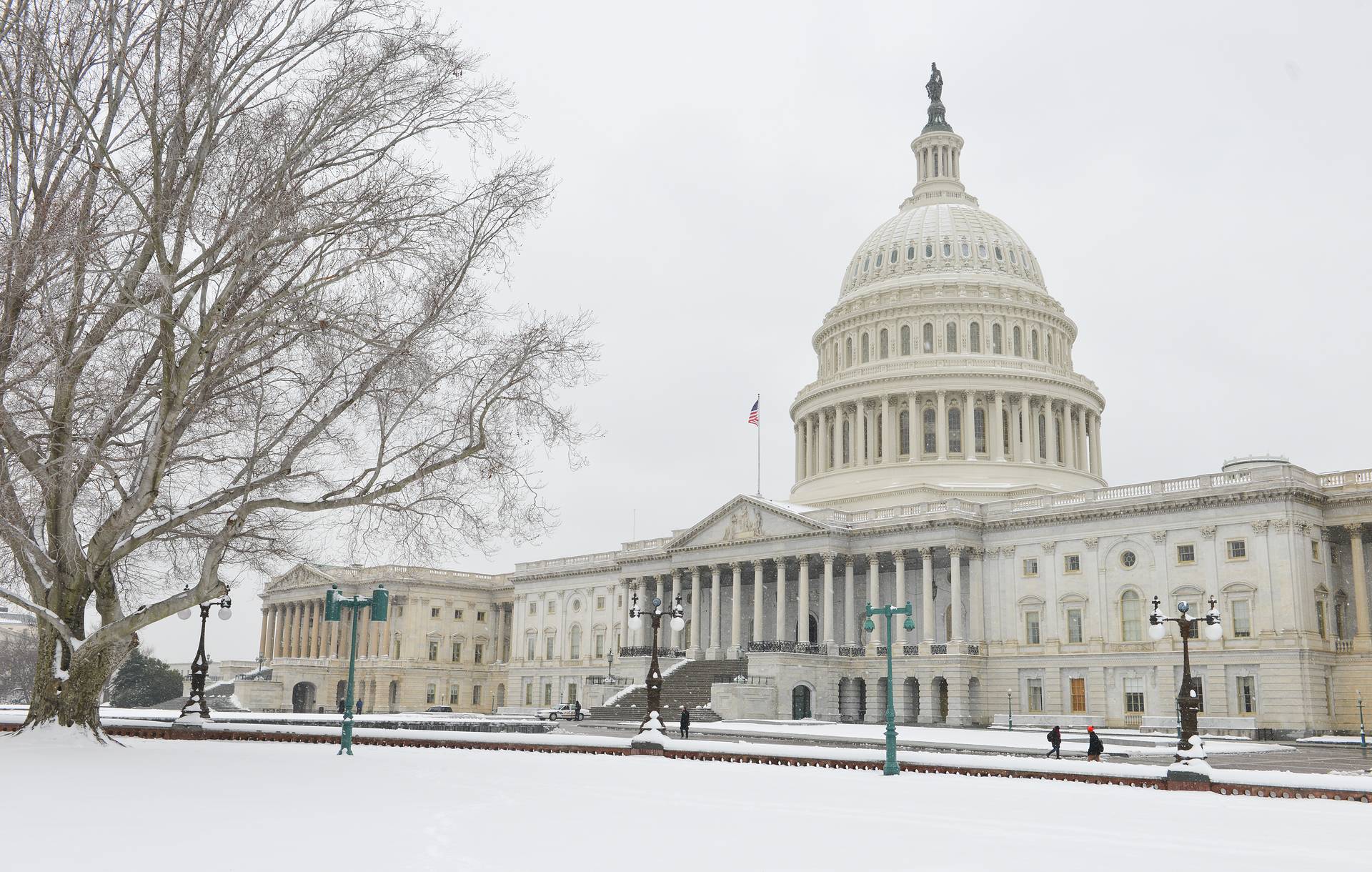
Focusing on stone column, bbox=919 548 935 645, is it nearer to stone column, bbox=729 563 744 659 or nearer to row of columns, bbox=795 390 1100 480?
stone column, bbox=729 563 744 659

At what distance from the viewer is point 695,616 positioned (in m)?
85.3

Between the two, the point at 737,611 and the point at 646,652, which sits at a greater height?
the point at 737,611

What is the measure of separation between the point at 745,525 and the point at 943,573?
1377cm

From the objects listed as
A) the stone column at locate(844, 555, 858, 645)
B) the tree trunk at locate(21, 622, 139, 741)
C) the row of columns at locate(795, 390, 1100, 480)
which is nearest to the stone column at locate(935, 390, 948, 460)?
the row of columns at locate(795, 390, 1100, 480)

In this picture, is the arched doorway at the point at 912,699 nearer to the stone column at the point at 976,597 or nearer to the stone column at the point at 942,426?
the stone column at the point at 976,597

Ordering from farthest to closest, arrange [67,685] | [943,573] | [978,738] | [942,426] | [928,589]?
[942,426] < [943,573] < [928,589] < [978,738] < [67,685]

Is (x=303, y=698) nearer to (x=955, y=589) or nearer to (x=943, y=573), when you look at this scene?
(x=943, y=573)

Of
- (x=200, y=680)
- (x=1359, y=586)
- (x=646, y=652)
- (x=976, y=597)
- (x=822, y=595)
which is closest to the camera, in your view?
(x=200, y=680)

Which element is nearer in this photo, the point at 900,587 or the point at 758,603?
the point at 900,587

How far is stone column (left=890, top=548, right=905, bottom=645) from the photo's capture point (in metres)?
71.8

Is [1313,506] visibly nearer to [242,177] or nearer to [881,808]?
[881,808]

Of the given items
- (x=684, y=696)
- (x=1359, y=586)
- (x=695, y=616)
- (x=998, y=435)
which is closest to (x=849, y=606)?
(x=684, y=696)

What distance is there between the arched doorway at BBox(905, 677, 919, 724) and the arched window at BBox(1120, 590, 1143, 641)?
11.9 metres

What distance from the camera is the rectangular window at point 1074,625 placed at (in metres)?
67.1
